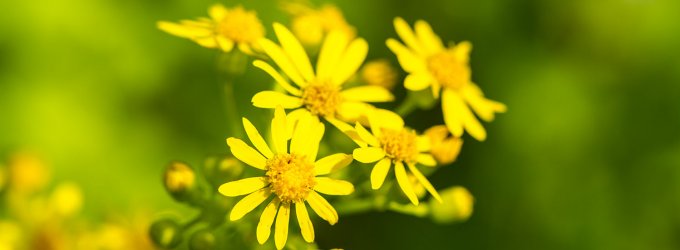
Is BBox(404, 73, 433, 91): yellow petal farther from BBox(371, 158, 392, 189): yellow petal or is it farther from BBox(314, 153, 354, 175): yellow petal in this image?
BBox(314, 153, 354, 175): yellow petal

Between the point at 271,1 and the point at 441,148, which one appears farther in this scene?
the point at 271,1

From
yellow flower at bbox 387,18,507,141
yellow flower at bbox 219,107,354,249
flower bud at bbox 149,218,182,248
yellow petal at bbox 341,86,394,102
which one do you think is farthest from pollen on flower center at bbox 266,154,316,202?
yellow flower at bbox 387,18,507,141

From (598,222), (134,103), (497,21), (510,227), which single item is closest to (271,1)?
(134,103)

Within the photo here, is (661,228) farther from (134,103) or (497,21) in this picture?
(134,103)

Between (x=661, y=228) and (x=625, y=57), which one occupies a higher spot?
(x=625, y=57)

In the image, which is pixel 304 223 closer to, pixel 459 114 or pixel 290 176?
pixel 290 176

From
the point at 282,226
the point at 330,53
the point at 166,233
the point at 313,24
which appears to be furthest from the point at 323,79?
the point at 166,233

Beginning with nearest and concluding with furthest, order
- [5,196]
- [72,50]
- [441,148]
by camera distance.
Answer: [441,148], [5,196], [72,50]
